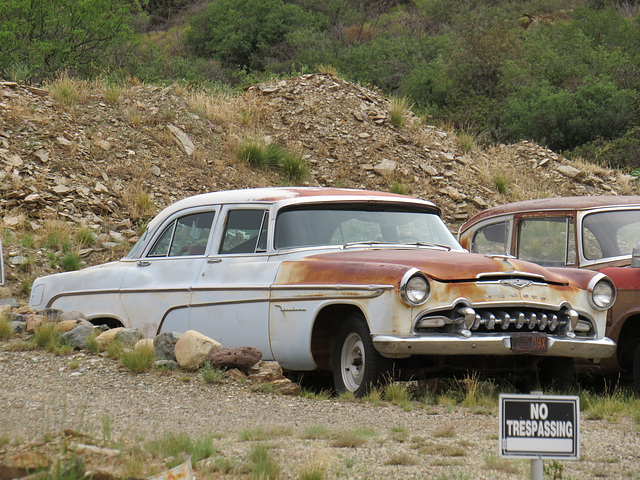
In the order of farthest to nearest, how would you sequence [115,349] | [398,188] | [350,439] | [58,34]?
1. [58,34]
2. [398,188]
3. [115,349]
4. [350,439]

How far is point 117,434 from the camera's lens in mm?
4680

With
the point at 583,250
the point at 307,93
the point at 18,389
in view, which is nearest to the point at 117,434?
the point at 18,389

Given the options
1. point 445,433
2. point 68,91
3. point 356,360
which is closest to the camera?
point 445,433

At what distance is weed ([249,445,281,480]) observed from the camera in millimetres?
3834

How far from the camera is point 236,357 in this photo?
678 centimetres

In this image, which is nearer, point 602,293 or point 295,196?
point 602,293

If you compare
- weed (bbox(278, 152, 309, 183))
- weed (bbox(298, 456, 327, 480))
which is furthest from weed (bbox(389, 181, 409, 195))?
weed (bbox(298, 456, 327, 480))

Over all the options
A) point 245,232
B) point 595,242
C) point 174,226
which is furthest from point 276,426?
point 595,242

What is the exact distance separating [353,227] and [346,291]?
1065mm

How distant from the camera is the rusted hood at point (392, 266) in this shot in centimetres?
624

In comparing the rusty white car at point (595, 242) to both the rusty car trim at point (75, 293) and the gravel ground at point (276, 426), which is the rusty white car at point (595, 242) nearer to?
the gravel ground at point (276, 426)

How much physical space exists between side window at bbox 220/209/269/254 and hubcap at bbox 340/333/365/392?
1.15m

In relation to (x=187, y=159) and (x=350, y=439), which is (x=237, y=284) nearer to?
(x=350, y=439)

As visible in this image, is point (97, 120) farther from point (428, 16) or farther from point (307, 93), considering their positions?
point (428, 16)
